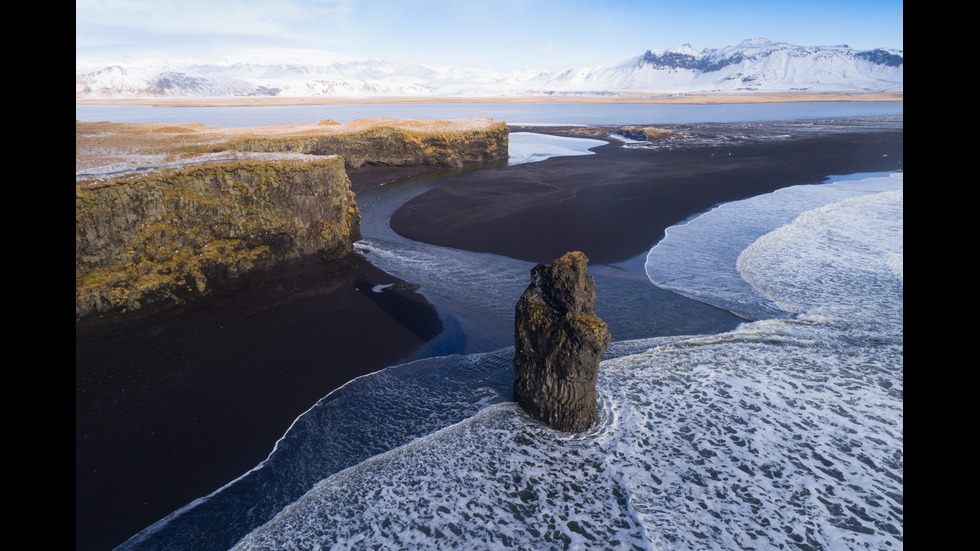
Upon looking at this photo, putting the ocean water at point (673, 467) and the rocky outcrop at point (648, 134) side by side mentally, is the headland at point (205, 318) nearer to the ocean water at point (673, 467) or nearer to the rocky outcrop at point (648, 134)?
the ocean water at point (673, 467)

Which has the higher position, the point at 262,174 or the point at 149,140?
the point at 149,140

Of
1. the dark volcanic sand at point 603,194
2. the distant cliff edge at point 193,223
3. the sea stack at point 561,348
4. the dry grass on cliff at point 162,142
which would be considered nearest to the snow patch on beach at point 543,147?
the dark volcanic sand at point 603,194

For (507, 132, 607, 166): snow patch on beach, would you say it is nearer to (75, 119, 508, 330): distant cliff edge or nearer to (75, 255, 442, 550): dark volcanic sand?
(75, 119, 508, 330): distant cliff edge

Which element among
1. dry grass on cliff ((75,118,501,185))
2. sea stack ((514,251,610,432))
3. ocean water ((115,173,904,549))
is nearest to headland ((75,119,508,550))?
dry grass on cliff ((75,118,501,185))

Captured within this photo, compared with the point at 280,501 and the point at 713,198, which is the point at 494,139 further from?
the point at 280,501

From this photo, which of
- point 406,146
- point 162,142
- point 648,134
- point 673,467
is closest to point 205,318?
point 673,467
